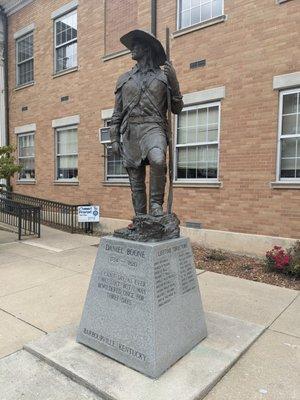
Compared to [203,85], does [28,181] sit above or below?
below

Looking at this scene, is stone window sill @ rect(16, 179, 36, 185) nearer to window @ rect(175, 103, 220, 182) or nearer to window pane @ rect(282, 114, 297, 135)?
window @ rect(175, 103, 220, 182)

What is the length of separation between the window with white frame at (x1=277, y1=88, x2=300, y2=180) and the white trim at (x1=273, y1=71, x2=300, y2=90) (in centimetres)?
14

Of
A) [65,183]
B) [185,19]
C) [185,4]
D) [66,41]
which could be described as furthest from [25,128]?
[185,4]

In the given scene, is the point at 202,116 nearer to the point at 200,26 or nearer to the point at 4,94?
the point at 200,26

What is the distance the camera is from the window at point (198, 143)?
322 inches

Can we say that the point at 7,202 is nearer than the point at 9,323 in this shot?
No

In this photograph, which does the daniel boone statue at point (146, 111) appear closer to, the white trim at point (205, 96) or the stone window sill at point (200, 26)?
the white trim at point (205, 96)

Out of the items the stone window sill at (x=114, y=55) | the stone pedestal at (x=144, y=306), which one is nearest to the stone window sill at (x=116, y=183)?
the stone window sill at (x=114, y=55)

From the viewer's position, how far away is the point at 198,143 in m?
8.41

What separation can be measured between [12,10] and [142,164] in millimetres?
12587

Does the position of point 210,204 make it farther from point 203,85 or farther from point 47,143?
point 47,143

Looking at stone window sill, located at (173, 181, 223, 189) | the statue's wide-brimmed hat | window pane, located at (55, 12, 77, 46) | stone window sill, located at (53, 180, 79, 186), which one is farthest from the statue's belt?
window pane, located at (55, 12, 77, 46)

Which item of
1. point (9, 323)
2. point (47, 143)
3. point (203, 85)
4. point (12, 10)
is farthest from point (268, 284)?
point (12, 10)

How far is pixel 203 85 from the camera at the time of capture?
818 centimetres
